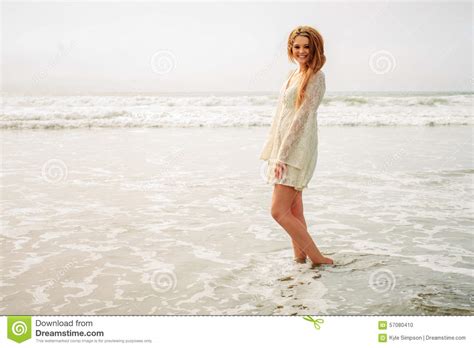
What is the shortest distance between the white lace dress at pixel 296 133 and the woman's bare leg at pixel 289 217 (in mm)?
91

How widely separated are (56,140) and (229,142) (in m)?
4.11

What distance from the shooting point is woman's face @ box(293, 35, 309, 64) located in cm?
367

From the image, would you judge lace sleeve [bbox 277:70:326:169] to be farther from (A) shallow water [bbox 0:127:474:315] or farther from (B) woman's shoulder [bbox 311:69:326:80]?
(A) shallow water [bbox 0:127:474:315]

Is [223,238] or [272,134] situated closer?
[272,134]

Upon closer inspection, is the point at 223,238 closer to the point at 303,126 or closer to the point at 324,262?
the point at 324,262

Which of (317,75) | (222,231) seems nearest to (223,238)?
(222,231)

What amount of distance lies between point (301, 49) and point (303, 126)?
517mm

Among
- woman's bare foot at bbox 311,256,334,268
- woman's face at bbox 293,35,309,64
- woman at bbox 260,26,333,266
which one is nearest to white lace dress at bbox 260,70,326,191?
woman at bbox 260,26,333,266

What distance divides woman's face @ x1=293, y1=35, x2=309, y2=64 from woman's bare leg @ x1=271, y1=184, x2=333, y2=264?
89 cm

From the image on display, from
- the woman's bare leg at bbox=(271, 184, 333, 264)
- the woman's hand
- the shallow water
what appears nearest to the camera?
the shallow water

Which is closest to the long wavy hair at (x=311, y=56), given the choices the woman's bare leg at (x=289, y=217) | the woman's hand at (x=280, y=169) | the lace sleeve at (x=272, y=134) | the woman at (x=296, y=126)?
Answer: the woman at (x=296, y=126)

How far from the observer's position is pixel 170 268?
412cm

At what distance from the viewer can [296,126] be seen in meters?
3.69

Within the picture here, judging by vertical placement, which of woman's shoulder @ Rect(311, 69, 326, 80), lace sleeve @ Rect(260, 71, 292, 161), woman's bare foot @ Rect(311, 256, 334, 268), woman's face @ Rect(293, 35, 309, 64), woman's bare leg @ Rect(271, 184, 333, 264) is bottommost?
woman's bare foot @ Rect(311, 256, 334, 268)
